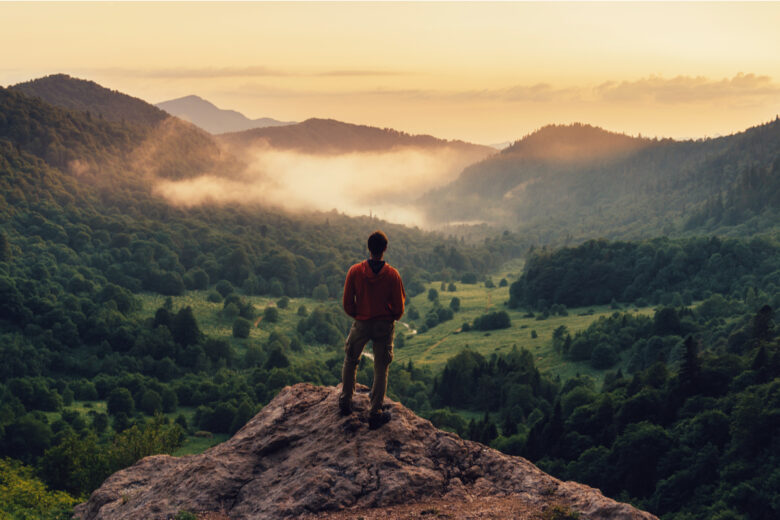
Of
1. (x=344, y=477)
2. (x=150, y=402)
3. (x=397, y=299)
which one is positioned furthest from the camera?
(x=150, y=402)

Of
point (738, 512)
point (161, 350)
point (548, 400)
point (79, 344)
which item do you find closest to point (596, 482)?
point (738, 512)

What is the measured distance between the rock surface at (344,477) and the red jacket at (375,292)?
11.3ft

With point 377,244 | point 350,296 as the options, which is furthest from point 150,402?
point 377,244

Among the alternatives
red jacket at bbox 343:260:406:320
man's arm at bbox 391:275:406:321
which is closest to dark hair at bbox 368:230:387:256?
red jacket at bbox 343:260:406:320

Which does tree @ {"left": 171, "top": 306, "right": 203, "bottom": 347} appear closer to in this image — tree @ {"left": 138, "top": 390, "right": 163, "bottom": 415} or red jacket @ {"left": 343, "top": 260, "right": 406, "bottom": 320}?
tree @ {"left": 138, "top": 390, "right": 163, "bottom": 415}

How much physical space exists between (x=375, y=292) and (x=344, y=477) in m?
5.20

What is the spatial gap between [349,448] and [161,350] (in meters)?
173

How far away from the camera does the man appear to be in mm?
18938

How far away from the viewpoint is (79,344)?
174 m

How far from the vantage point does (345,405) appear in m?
20.0

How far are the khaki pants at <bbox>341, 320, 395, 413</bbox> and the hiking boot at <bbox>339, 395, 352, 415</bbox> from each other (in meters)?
0.48

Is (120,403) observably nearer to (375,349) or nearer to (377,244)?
(375,349)

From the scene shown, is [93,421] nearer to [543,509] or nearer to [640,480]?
[640,480]

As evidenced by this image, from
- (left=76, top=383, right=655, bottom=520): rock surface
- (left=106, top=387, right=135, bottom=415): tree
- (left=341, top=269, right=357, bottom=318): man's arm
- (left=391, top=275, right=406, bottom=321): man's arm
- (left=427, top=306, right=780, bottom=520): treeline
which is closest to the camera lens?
(left=76, top=383, right=655, bottom=520): rock surface
